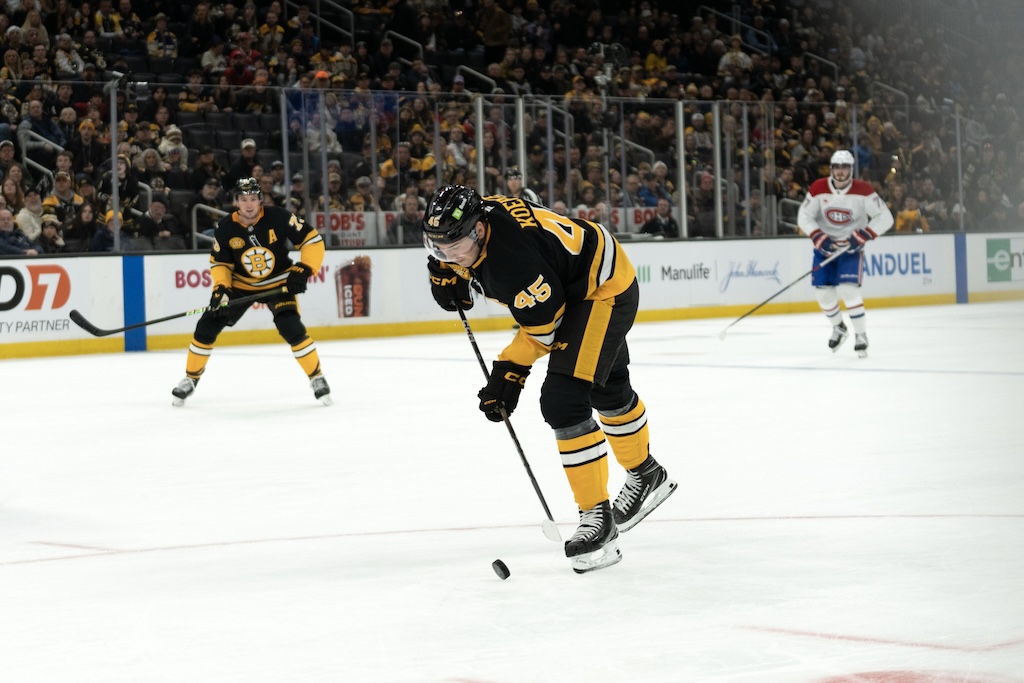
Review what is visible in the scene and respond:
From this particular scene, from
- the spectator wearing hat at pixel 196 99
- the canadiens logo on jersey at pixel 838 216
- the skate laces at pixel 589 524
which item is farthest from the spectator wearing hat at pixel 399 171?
the skate laces at pixel 589 524

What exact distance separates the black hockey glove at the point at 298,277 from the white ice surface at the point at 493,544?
2.13 feet

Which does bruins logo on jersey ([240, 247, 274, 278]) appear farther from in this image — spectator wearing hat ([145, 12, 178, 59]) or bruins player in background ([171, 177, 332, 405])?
spectator wearing hat ([145, 12, 178, 59])

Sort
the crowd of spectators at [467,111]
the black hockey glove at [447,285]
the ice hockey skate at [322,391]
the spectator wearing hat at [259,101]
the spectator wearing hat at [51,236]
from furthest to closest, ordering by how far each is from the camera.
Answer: the spectator wearing hat at [259,101], the crowd of spectators at [467,111], the spectator wearing hat at [51,236], the ice hockey skate at [322,391], the black hockey glove at [447,285]

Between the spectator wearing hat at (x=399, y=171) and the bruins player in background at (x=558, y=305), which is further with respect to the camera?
the spectator wearing hat at (x=399, y=171)

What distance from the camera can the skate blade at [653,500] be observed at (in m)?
3.93

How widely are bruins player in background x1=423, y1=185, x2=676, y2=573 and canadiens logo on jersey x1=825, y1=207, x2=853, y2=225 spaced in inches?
274

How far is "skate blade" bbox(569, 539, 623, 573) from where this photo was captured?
3473mm

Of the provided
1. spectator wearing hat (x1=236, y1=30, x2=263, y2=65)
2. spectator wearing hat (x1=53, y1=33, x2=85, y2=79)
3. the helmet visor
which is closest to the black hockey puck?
the helmet visor

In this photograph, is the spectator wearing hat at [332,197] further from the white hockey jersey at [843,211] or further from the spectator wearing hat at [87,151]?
the white hockey jersey at [843,211]

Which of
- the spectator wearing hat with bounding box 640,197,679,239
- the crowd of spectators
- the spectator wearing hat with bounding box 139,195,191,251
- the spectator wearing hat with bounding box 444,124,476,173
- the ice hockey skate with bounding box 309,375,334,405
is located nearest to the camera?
the ice hockey skate with bounding box 309,375,334,405

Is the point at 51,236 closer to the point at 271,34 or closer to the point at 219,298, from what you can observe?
the point at 271,34

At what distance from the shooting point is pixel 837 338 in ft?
33.2

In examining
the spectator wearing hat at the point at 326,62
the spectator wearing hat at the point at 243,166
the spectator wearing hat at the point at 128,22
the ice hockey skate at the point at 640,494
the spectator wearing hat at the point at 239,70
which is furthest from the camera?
the spectator wearing hat at the point at 326,62

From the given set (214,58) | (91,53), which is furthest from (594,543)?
(214,58)
